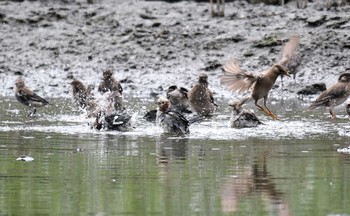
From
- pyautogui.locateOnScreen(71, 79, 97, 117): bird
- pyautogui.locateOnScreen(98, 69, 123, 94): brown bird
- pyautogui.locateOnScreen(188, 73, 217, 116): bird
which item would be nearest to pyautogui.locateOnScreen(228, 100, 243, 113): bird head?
pyautogui.locateOnScreen(188, 73, 217, 116): bird

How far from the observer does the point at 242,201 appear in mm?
8547

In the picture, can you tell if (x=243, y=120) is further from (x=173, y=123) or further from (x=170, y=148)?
(x=170, y=148)

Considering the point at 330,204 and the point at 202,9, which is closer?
the point at 330,204

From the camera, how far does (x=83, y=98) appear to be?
18422 mm

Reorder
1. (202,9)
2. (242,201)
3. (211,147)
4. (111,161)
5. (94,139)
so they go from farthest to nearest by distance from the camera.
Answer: (202,9), (94,139), (211,147), (111,161), (242,201)

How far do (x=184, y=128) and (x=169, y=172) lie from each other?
4.24 meters

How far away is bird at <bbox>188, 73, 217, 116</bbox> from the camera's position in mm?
17516

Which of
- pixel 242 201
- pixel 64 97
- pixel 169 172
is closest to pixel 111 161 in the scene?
pixel 169 172

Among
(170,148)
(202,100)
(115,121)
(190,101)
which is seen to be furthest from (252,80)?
(170,148)

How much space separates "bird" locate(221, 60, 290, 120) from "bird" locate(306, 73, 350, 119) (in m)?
0.69

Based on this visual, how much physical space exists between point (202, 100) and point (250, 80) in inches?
46.1

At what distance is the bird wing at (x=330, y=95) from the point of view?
53.1 feet

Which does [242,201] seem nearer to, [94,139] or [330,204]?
[330,204]

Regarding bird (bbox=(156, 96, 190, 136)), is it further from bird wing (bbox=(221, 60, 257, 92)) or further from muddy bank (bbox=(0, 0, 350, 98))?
muddy bank (bbox=(0, 0, 350, 98))
